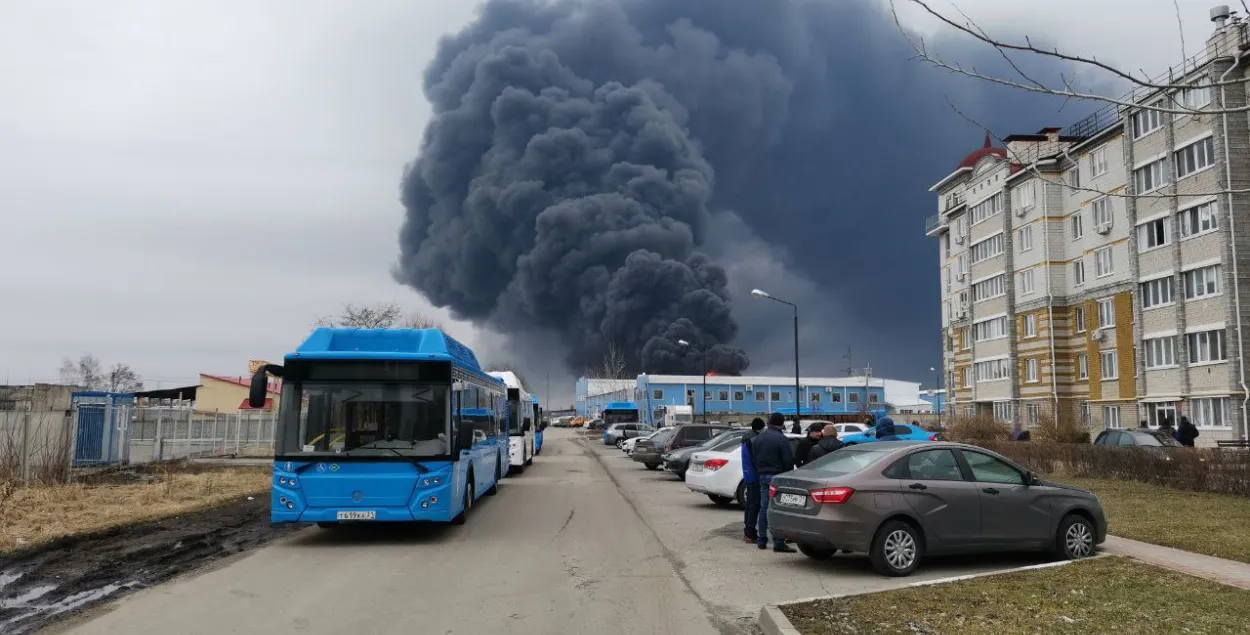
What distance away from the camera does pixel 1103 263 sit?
43.9 meters

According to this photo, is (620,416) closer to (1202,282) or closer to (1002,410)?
(1002,410)

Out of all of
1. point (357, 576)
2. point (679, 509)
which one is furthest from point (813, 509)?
point (679, 509)

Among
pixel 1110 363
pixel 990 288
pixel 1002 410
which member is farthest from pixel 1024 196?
pixel 1002 410

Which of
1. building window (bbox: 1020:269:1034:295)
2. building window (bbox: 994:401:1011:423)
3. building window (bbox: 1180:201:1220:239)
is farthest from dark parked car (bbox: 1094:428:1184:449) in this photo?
building window (bbox: 994:401:1011:423)

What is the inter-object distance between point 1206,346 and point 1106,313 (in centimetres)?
809

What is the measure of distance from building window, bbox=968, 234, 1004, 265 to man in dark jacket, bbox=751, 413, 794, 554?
149ft

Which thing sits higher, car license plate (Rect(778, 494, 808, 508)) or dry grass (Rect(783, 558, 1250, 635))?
→ car license plate (Rect(778, 494, 808, 508))

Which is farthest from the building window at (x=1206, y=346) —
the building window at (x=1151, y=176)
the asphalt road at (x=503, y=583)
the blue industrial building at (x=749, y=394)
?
the blue industrial building at (x=749, y=394)

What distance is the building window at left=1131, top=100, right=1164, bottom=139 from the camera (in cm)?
3817

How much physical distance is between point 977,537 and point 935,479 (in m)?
0.78

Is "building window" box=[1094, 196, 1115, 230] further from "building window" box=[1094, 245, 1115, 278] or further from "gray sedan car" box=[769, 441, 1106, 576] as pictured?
"gray sedan car" box=[769, 441, 1106, 576]

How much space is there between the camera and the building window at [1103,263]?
142 feet

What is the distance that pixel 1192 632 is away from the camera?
6.62 metres

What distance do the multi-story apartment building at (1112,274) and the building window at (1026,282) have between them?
11 cm
